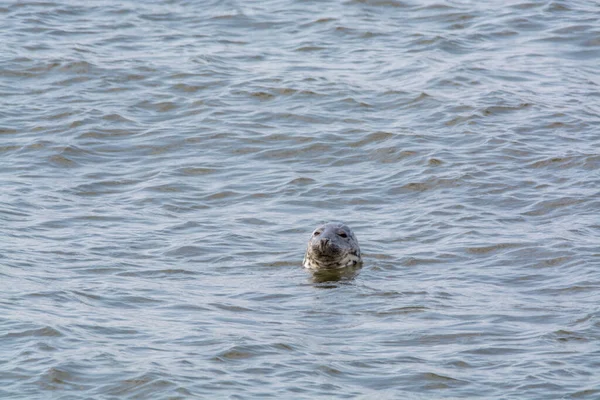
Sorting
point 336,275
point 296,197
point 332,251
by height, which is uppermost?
point 332,251

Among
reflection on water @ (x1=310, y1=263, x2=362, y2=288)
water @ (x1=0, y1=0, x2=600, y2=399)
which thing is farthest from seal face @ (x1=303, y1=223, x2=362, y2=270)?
water @ (x1=0, y1=0, x2=600, y2=399)

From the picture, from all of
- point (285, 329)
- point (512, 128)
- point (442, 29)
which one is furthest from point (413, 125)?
point (285, 329)

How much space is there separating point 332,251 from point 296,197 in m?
2.50

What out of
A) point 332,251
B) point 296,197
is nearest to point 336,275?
point 332,251

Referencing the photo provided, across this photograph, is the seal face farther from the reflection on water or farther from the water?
the water

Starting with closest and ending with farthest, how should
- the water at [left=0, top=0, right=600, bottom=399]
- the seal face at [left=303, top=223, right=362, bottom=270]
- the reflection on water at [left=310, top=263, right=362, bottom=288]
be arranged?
the water at [left=0, top=0, right=600, bottom=399]
the reflection on water at [left=310, top=263, right=362, bottom=288]
the seal face at [left=303, top=223, right=362, bottom=270]

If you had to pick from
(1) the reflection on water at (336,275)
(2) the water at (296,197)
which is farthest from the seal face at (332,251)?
(2) the water at (296,197)

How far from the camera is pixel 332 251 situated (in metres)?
13.2

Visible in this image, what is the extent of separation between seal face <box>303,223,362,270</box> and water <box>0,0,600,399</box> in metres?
0.19

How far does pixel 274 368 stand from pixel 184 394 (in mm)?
888

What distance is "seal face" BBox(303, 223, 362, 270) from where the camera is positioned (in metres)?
13.2

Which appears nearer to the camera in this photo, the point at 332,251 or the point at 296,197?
the point at 332,251

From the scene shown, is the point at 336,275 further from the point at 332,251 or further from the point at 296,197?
the point at 296,197

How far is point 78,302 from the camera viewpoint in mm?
11453
